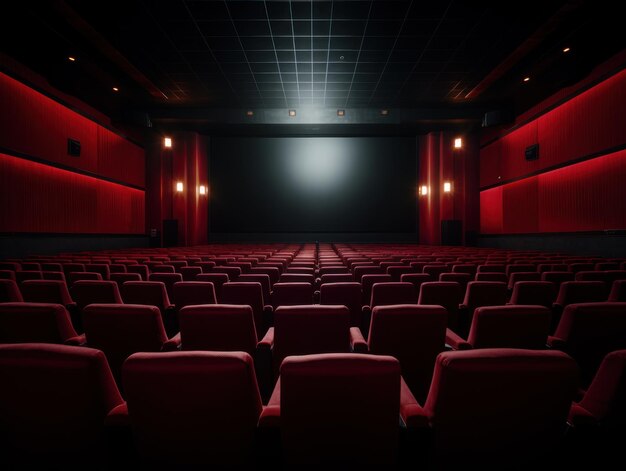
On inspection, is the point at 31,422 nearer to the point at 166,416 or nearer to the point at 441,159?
the point at 166,416

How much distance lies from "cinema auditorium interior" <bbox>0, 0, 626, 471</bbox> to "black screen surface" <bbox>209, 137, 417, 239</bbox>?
0.10 meters

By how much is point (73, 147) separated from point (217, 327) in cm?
1081

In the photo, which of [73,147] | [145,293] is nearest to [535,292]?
[145,293]

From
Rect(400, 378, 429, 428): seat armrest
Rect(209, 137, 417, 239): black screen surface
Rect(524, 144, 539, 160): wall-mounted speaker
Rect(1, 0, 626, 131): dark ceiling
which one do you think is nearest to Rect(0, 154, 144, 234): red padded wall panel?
Rect(1, 0, 626, 131): dark ceiling

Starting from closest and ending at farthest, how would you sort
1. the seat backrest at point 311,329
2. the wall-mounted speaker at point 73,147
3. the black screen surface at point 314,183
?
the seat backrest at point 311,329
the wall-mounted speaker at point 73,147
the black screen surface at point 314,183

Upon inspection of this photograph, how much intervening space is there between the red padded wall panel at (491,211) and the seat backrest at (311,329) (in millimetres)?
13342

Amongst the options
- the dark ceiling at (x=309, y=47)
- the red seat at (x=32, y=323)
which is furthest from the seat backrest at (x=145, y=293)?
the dark ceiling at (x=309, y=47)

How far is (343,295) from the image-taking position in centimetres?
319

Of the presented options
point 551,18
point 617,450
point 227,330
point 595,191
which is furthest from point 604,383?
point 595,191

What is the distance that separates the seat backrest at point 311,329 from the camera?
2.06 metres

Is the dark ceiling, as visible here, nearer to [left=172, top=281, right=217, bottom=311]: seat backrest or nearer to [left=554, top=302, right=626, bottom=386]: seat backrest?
[left=172, top=281, right=217, bottom=311]: seat backrest

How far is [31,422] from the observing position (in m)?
1.24

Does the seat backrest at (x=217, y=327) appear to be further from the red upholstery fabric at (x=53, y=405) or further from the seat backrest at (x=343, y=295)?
the seat backrest at (x=343, y=295)

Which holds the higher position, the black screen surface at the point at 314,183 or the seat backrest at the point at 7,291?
the black screen surface at the point at 314,183
